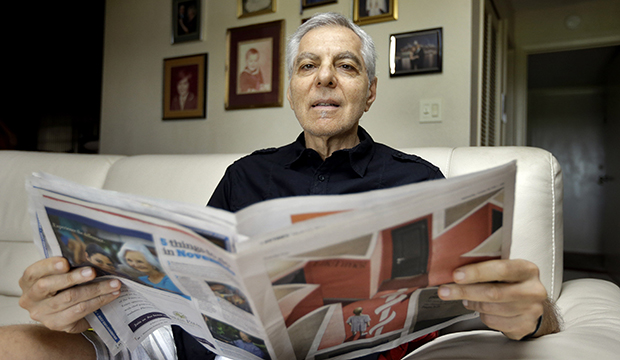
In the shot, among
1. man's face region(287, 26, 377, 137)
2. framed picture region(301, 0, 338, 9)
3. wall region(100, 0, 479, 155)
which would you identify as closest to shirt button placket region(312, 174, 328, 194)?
man's face region(287, 26, 377, 137)

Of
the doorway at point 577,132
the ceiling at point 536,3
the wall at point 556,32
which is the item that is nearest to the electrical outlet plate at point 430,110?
the ceiling at point 536,3

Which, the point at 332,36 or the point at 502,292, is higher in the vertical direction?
the point at 332,36

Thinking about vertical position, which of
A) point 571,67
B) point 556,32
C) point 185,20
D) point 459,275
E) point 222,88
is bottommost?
point 459,275

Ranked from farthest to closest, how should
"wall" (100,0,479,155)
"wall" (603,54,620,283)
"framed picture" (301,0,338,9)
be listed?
"wall" (603,54,620,283) → "framed picture" (301,0,338,9) → "wall" (100,0,479,155)

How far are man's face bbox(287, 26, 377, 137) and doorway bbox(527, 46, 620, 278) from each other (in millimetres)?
4582

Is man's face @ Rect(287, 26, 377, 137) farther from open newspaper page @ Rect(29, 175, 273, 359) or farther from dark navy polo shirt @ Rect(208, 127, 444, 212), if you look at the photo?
open newspaper page @ Rect(29, 175, 273, 359)

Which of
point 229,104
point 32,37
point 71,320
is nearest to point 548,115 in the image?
point 229,104

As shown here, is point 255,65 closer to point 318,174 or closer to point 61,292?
point 318,174

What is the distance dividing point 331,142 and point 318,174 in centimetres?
11

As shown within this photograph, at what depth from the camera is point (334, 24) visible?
969mm

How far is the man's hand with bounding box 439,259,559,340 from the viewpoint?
1.46 feet

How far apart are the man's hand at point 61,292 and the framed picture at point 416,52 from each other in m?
1.51

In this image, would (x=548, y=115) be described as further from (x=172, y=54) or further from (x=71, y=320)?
(x=71, y=320)

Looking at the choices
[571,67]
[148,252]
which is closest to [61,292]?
[148,252]
